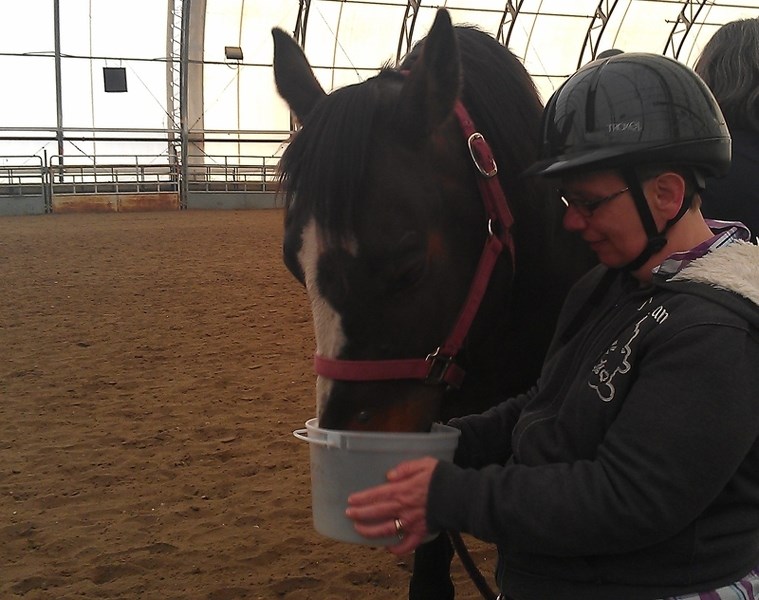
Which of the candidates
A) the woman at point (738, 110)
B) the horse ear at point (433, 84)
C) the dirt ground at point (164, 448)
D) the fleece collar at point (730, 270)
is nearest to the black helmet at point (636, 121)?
the fleece collar at point (730, 270)

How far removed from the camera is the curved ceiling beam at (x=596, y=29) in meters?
18.5

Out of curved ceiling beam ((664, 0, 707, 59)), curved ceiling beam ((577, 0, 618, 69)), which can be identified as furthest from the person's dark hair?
curved ceiling beam ((664, 0, 707, 59))

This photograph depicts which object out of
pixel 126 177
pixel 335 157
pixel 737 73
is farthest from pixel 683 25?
pixel 335 157

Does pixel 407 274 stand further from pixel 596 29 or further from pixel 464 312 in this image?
pixel 596 29

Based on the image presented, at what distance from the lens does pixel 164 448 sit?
160 inches

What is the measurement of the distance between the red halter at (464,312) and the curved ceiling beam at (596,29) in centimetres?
1832

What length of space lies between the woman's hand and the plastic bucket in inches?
1.3

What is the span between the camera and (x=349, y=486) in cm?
120

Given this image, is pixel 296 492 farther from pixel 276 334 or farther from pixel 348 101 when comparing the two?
pixel 276 334

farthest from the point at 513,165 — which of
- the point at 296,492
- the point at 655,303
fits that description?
the point at 296,492

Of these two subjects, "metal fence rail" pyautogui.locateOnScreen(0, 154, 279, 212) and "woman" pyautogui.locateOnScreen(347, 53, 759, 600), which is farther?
"metal fence rail" pyautogui.locateOnScreen(0, 154, 279, 212)

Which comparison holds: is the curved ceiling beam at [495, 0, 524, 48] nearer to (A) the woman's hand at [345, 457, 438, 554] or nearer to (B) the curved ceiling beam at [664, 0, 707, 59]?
(B) the curved ceiling beam at [664, 0, 707, 59]

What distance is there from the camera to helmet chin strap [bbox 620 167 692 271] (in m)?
1.09

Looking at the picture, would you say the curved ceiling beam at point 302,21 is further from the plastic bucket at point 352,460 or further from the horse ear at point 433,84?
the plastic bucket at point 352,460
